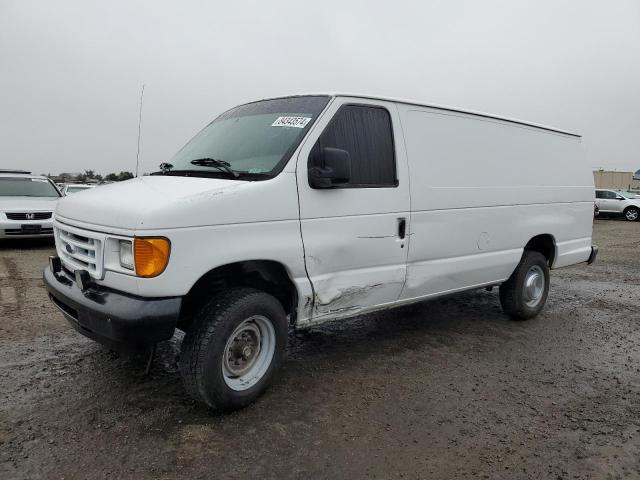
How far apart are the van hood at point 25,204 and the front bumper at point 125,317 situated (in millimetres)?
8612

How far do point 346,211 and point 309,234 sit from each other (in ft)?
1.25

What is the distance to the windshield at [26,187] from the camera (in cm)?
1128

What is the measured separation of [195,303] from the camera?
3510 mm

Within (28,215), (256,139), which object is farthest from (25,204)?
(256,139)

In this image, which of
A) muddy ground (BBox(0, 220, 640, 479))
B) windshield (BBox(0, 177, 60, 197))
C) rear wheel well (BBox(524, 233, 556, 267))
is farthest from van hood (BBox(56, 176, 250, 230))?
windshield (BBox(0, 177, 60, 197))

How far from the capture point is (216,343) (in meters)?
3.16

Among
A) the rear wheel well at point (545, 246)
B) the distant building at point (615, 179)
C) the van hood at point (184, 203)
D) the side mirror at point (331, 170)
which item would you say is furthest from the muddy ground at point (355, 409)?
the distant building at point (615, 179)

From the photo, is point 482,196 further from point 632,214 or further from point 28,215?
point 632,214

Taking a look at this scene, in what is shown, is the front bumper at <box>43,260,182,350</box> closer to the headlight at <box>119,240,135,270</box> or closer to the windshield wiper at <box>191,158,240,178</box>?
the headlight at <box>119,240,135,270</box>

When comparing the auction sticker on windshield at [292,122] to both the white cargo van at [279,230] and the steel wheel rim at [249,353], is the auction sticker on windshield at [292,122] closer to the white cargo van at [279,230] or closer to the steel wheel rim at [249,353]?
the white cargo van at [279,230]

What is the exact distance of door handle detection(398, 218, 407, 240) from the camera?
4184 millimetres

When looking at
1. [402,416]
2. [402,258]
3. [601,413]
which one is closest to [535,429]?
[601,413]

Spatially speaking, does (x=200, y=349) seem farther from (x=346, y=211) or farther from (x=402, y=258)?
(x=402, y=258)

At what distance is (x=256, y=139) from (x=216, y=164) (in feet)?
1.44
